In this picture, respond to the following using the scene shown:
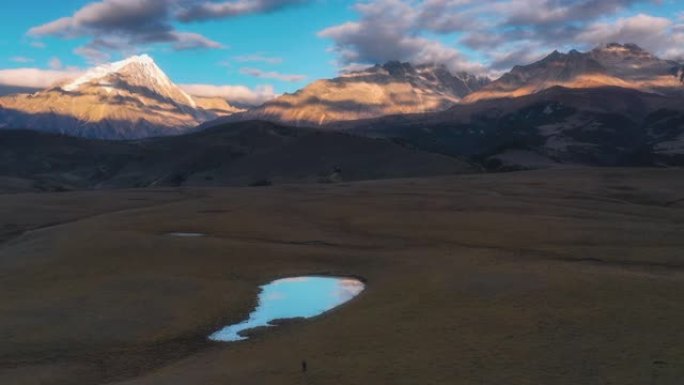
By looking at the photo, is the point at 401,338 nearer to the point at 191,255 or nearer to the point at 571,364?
the point at 571,364

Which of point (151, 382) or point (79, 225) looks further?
point (79, 225)

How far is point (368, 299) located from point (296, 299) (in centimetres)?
714

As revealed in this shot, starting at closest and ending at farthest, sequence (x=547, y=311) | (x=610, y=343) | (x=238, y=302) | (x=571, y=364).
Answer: (x=571, y=364)
(x=610, y=343)
(x=547, y=311)
(x=238, y=302)

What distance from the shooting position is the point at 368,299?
48375mm

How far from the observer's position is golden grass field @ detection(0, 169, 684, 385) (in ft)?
109

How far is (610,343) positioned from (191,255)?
45387mm

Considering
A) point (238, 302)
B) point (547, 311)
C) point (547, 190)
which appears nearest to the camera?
point (547, 311)

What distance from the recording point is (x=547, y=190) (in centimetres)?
14562

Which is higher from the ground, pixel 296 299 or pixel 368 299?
pixel 368 299

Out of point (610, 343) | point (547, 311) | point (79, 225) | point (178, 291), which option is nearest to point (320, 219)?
point (79, 225)

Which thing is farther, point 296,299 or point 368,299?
point 296,299

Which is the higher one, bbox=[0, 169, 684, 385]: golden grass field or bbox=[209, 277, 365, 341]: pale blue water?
bbox=[0, 169, 684, 385]: golden grass field

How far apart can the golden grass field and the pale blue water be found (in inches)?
46.8

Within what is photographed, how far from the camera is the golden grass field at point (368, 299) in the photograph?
109 ft
